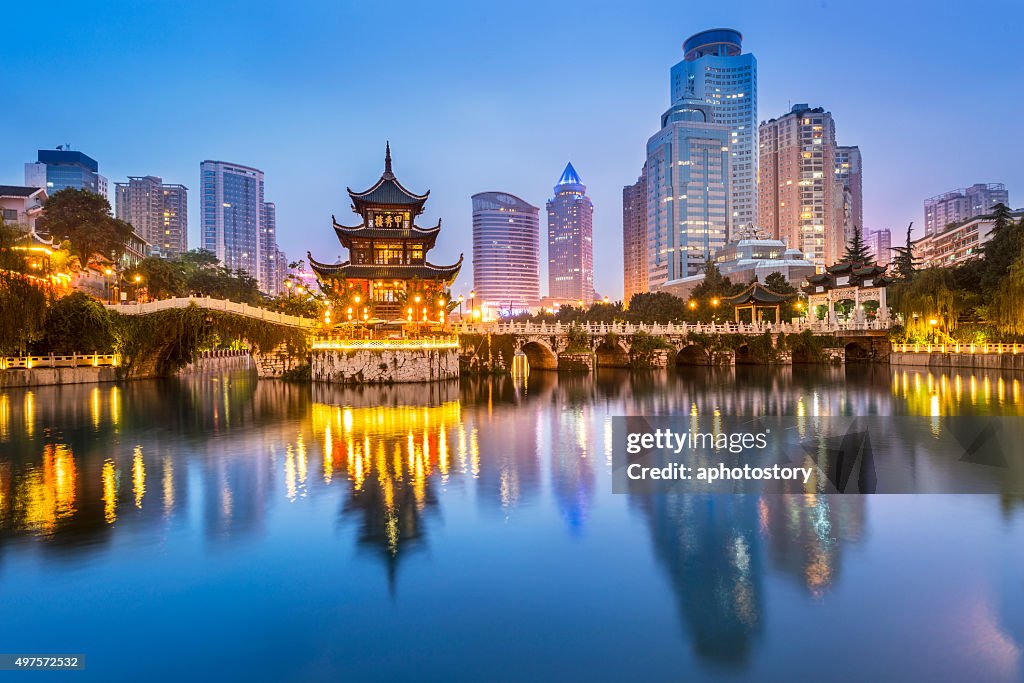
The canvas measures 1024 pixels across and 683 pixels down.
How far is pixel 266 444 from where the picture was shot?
19.0m

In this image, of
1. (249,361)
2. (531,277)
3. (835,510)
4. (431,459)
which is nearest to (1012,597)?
(835,510)

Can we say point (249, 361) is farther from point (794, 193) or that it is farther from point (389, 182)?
point (794, 193)

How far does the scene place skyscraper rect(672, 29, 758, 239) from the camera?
162m

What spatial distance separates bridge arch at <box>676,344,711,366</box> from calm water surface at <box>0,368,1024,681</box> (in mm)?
41161

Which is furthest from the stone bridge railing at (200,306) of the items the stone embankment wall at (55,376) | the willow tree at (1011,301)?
the willow tree at (1011,301)

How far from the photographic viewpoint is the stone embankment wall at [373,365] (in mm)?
38000

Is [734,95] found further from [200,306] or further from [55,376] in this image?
[55,376]

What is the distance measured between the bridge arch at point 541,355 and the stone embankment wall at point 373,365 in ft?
48.3

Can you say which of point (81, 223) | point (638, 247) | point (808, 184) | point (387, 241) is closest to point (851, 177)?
point (808, 184)

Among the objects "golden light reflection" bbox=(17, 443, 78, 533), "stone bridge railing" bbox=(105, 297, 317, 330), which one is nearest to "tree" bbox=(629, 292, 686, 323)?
"stone bridge railing" bbox=(105, 297, 317, 330)

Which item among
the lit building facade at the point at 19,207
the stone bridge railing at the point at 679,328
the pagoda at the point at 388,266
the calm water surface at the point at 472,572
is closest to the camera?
the calm water surface at the point at 472,572

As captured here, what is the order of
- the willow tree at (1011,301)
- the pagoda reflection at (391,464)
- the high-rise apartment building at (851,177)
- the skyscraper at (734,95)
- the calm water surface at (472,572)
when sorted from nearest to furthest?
1. the calm water surface at (472,572)
2. the pagoda reflection at (391,464)
3. the willow tree at (1011,301)
4. the skyscraper at (734,95)
5. the high-rise apartment building at (851,177)

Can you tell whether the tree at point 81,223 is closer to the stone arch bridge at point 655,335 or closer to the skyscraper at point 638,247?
the stone arch bridge at point 655,335

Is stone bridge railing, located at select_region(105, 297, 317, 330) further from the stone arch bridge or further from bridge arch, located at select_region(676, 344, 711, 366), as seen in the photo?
bridge arch, located at select_region(676, 344, 711, 366)
